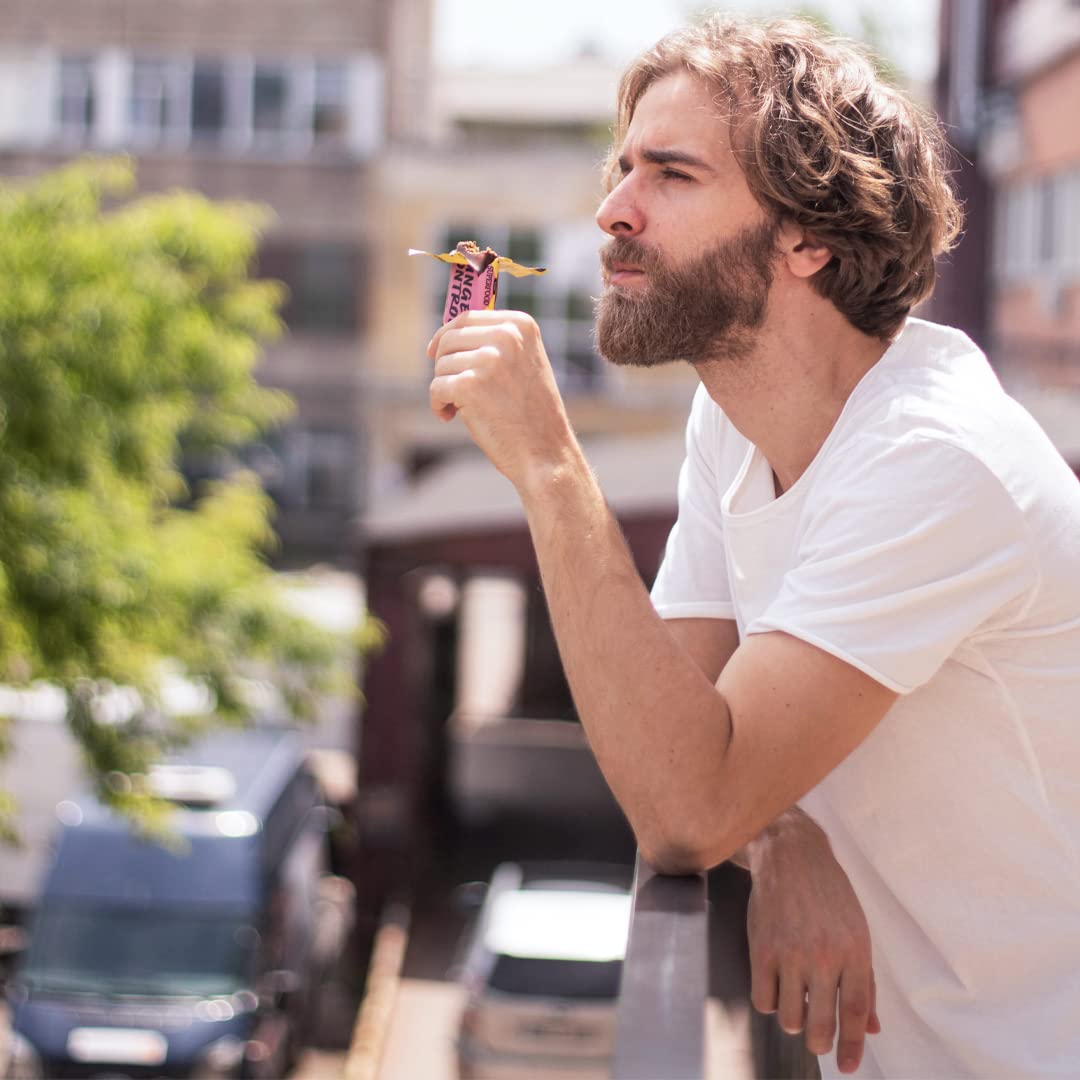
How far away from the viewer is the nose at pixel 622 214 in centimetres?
216

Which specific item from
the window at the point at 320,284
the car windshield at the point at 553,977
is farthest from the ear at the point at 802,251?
the window at the point at 320,284

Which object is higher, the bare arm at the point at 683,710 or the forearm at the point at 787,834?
the bare arm at the point at 683,710

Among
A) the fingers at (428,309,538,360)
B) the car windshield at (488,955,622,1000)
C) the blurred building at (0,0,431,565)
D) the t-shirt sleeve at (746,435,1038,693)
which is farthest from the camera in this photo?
the blurred building at (0,0,431,565)

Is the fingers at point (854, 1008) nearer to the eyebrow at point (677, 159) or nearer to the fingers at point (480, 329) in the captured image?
the fingers at point (480, 329)

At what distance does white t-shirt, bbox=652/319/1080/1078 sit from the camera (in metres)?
1.86

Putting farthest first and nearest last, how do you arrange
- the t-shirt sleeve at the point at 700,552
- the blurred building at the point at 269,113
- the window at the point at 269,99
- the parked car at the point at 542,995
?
the window at the point at 269,99
the blurred building at the point at 269,113
the parked car at the point at 542,995
the t-shirt sleeve at the point at 700,552

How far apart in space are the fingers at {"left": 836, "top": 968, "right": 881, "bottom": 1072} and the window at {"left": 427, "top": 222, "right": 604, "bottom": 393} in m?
24.3

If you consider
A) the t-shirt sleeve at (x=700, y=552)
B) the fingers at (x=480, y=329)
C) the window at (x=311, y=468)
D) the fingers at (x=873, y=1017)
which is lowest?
the window at (x=311, y=468)

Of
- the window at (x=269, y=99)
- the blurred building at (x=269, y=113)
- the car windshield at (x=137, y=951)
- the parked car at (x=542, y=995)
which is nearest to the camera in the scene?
the parked car at (x=542, y=995)

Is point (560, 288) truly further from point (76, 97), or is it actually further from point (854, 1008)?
point (854, 1008)

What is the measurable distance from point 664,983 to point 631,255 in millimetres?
976

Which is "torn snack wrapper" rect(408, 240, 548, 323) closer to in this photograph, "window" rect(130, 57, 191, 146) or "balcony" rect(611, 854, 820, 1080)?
"balcony" rect(611, 854, 820, 1080)

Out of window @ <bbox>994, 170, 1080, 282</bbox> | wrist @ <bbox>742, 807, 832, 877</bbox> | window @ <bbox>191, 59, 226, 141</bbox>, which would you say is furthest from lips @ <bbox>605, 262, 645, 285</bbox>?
window @ <bbox>191, 59, 226, 141</bbox>

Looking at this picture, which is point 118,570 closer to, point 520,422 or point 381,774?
point 520,422
